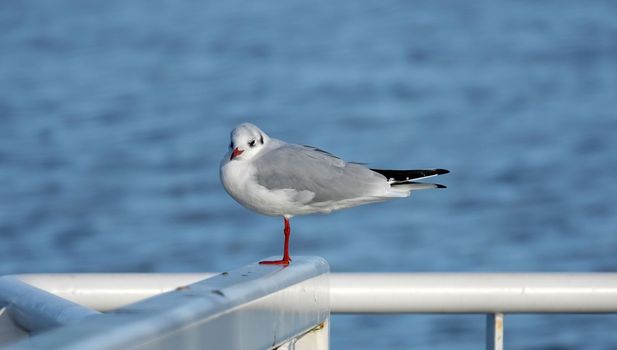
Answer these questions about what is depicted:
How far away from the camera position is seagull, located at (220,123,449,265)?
282 centimetres

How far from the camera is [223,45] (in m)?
19.7

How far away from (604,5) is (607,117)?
5.73m

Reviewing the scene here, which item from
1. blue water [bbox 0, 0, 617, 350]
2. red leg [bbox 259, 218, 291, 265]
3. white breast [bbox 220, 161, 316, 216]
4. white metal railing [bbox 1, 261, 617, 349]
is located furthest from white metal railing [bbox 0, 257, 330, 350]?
blue water [bbox 0, 0, 617, 350]

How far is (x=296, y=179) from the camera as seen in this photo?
286cm

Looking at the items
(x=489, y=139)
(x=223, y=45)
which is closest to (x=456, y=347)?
(x=489, y=139)

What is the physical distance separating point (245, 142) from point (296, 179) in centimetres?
14

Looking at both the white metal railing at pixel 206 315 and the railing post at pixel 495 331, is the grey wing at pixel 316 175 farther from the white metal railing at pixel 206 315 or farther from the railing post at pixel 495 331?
the white metal railing at pixel 206 315

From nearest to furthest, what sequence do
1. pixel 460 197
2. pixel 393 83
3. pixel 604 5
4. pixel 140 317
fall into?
pixel 140 317, pixel 460 197, pixel 393 83, pixel 604 5

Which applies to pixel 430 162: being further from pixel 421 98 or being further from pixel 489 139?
pixel 421 98

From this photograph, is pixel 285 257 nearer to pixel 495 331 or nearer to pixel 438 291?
pixel 438 291

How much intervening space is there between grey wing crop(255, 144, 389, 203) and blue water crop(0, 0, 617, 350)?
5.83 m

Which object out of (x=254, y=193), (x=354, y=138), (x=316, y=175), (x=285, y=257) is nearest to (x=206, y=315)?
(x=285, y=257)

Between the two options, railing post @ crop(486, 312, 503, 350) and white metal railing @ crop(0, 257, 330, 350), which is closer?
white metal railing @ crop(0, 257, 330, 350)

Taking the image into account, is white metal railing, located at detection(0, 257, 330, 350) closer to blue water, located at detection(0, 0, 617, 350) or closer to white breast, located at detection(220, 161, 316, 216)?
white breast, located at detection(220, 161, 316, 216)
